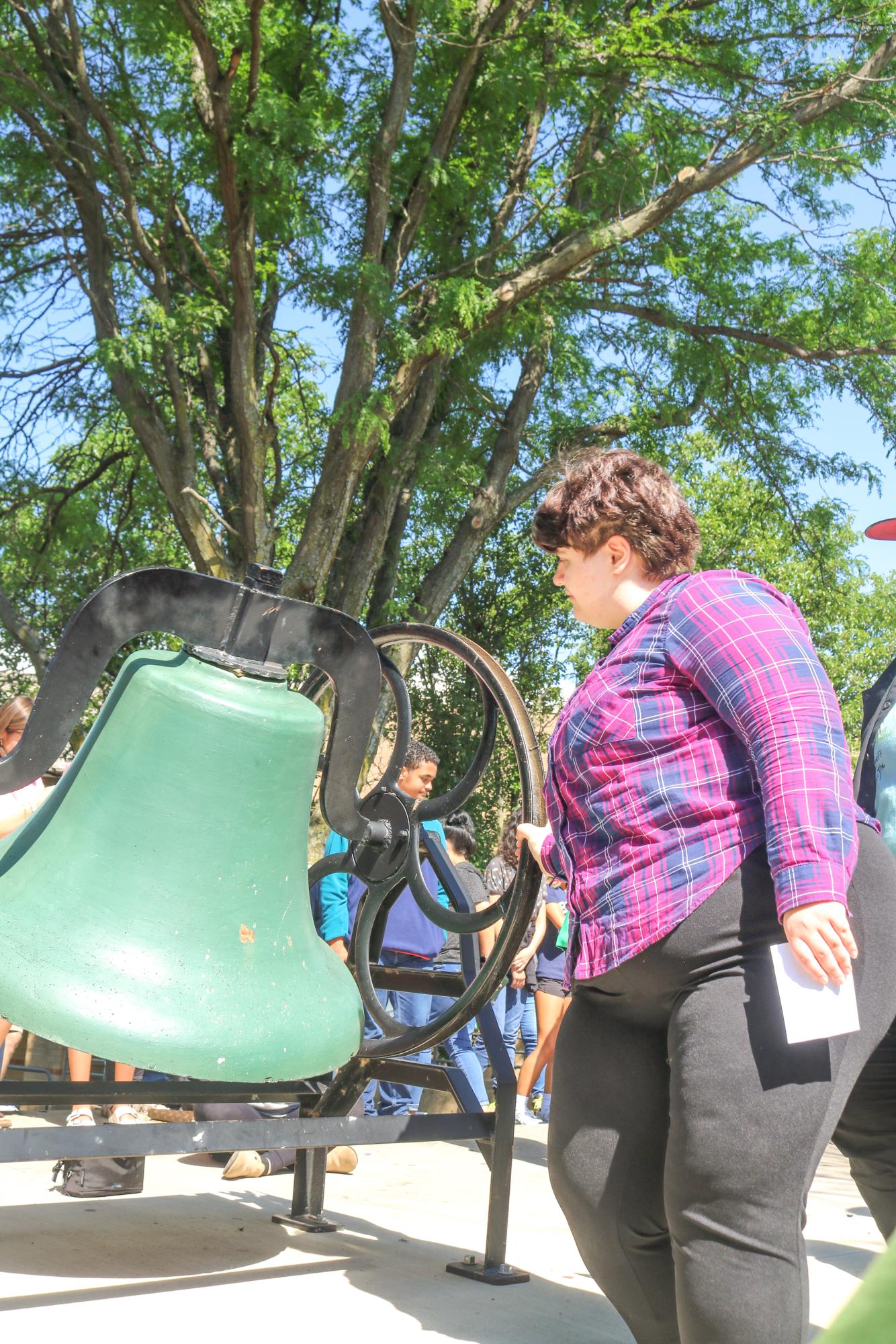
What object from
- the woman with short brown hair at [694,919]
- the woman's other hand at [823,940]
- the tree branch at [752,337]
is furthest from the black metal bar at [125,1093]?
→ the tree branch at [752,337]

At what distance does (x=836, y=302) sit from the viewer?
10312mm

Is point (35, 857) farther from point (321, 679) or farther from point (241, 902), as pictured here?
point (321, 679)

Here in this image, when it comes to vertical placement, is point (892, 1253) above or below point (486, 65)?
below

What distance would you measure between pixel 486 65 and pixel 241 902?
26.2 feet

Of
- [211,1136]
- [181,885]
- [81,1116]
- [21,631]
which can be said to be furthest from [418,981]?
[21,631]

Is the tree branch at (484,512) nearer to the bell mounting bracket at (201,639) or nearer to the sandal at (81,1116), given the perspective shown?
the sandal at (81,1116)

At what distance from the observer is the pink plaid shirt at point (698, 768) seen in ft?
5.87

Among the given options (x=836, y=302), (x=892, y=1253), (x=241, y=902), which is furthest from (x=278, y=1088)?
(x=836, y=302)

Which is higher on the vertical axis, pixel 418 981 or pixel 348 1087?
pixel 418 981

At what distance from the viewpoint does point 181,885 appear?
2.38 metres

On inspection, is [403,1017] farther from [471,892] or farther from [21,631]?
[21,631]

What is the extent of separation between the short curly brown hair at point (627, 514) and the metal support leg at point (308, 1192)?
2261mm

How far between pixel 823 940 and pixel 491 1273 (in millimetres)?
1890

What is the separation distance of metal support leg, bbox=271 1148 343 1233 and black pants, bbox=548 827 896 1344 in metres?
1.77
